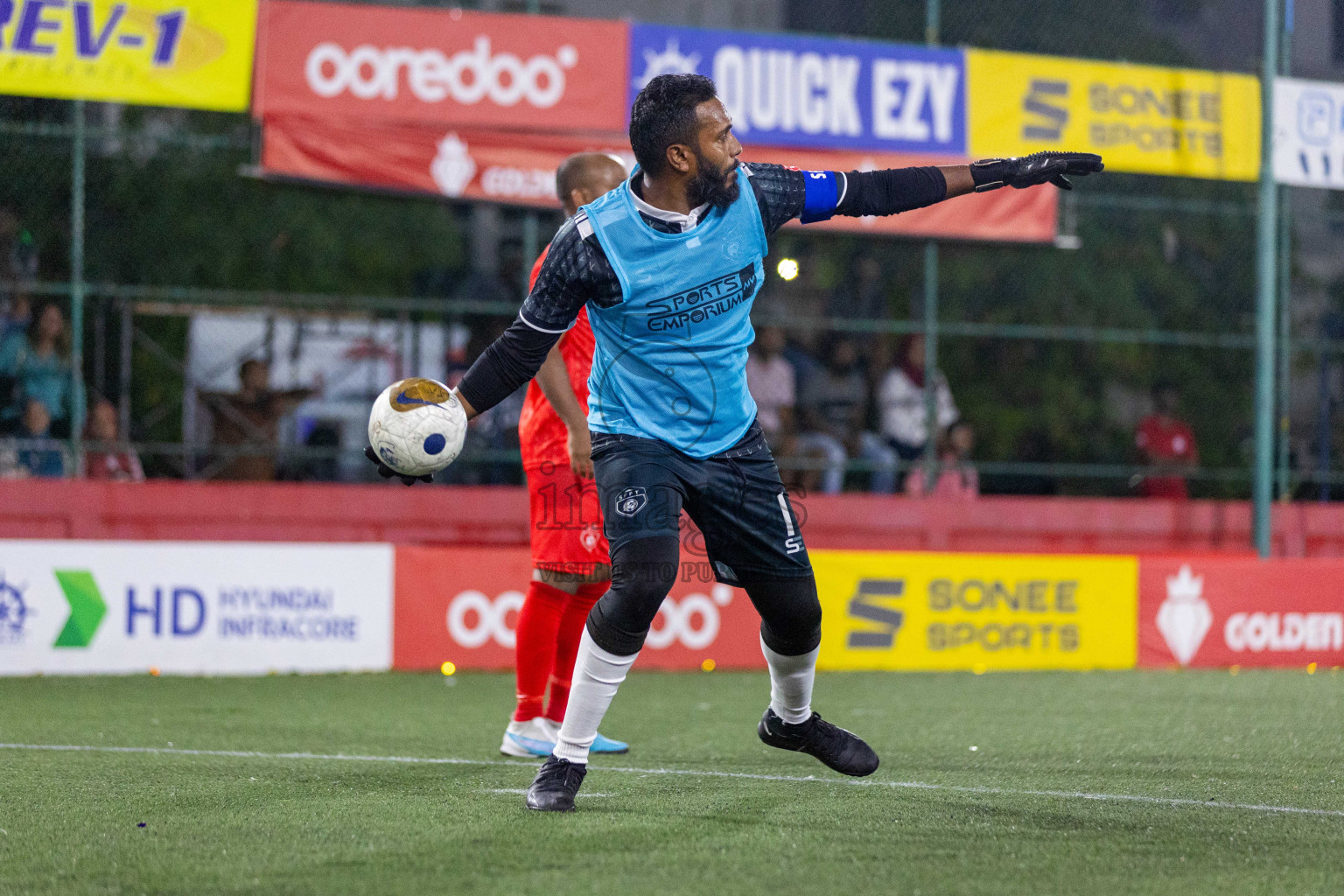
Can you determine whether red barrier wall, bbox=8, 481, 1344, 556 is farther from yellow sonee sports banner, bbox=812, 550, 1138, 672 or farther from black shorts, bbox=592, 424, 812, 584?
black shorts, bbox=592, 424, 812, 584

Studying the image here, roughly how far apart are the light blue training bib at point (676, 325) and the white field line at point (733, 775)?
4.25 ft

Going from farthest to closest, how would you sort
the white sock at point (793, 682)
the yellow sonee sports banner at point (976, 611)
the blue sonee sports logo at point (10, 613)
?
the yellow sonee sports banner at point (976, 611) < the blue sonee sports logo at point (10, 613) < the white sock at point (793, 682)

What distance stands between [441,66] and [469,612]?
4.31 m

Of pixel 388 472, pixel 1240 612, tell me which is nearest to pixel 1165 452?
pixel 1240 612

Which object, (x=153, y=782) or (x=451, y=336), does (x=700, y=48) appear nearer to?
(x=451, y=336)

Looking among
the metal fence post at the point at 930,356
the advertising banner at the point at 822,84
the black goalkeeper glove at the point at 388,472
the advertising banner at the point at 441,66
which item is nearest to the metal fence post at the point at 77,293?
the advertising banner at the point at 441,66

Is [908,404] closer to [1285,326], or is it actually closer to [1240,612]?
[1240,612]

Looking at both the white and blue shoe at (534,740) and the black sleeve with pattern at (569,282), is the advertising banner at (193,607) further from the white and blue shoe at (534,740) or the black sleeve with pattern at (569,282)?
the black sleeve with pattern at (569,282)

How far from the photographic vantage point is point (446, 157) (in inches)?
467

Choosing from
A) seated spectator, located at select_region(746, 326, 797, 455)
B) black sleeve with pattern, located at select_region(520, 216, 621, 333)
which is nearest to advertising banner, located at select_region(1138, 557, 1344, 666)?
seated spectator, located at select_region(746, 326, 797, 455)

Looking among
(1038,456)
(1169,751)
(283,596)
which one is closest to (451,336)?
(283,596)

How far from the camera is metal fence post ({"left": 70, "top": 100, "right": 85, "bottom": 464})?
450 inches

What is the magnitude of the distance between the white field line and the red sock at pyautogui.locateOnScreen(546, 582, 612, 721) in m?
0.37

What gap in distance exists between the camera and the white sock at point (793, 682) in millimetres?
4906
